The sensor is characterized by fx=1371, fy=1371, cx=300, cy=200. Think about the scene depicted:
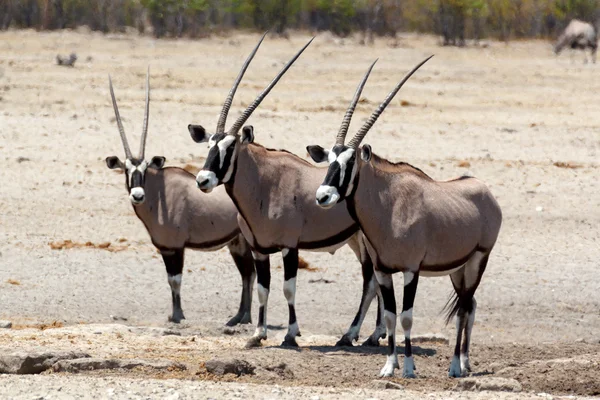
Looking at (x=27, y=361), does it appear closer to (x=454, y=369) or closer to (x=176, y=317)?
(x=454, y=369)

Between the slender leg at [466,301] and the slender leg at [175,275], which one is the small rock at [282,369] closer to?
the slender leg at [466,301]

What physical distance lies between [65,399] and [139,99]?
14.6 metres

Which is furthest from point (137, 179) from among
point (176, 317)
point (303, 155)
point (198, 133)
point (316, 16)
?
point (316, 16)

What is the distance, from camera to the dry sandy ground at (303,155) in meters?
10.1

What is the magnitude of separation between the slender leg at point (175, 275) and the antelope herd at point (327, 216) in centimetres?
1

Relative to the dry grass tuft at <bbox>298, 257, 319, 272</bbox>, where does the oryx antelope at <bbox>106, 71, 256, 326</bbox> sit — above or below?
above

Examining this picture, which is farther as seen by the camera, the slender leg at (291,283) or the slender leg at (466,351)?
the slender leg at (291,283)

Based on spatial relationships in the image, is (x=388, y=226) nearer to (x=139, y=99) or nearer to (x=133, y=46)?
(x=139, y=99)

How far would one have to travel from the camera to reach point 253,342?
10.4 metres

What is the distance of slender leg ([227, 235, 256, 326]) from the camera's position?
11953 millimetres

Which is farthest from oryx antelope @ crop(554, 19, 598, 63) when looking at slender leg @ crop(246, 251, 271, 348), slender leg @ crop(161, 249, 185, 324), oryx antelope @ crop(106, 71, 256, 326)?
slender leg @ crop(246, 251, 271, 348)

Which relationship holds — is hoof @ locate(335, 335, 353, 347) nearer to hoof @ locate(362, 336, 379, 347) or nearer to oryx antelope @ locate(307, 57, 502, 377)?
hoof @ locate(362, 336, 379, 347)

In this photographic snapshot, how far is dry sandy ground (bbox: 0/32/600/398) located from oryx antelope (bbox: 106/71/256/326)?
476 millimetres

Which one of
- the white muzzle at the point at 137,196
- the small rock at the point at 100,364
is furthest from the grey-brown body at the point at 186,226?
the small rock at the point at 100,364
